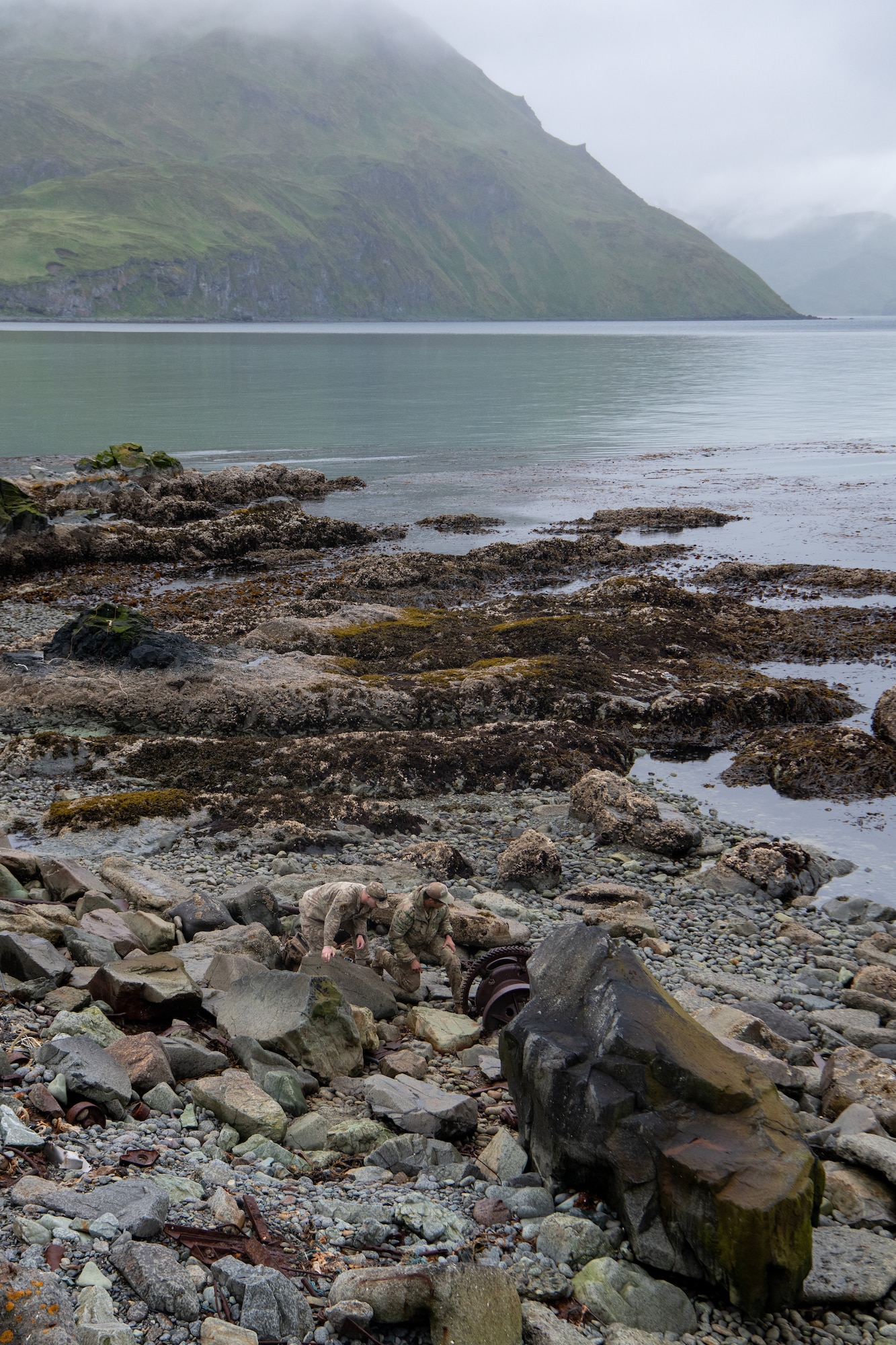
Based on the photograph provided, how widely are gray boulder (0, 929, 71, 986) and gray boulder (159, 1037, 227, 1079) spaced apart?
1.57 metres

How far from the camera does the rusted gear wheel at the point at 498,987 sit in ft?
35.5

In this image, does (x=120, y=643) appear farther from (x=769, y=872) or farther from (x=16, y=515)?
(x=16, y=515)

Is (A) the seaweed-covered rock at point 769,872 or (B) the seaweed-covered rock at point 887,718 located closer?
(A) the seaweed-covered rock at point 769,872

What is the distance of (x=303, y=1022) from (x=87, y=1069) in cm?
213

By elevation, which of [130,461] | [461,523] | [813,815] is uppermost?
[130,461]

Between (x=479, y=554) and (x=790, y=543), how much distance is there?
497 inches

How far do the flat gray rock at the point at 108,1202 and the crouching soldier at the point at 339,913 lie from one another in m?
4.99

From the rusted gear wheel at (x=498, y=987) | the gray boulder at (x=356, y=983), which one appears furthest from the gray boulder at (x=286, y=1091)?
the rusted gear wheel at (x=498, y=987)

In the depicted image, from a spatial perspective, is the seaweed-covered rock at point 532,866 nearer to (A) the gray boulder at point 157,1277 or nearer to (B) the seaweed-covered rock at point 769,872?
(B) the seaweed-covered rock at point 769,872

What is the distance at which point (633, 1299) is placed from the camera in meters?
6.76

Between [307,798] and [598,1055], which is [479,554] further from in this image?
[598,1055]

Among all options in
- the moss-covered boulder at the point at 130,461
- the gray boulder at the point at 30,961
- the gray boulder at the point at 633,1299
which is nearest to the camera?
the gray boulder at the point at 633,1299

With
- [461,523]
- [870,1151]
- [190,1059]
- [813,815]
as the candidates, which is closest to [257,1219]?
[190,1059]

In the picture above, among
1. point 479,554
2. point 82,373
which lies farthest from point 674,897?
point 82,373
